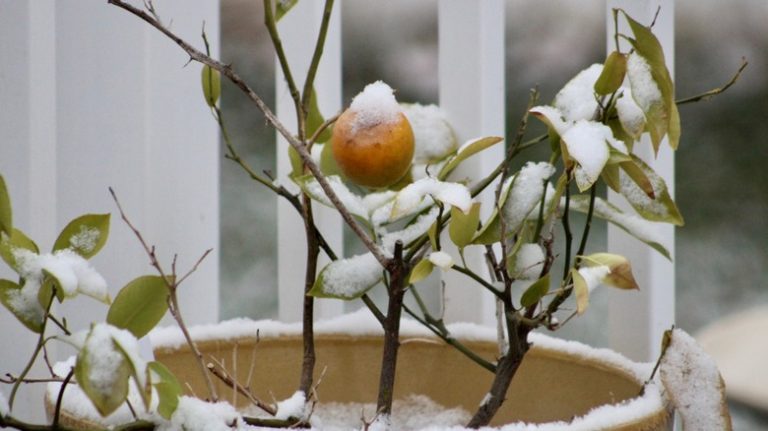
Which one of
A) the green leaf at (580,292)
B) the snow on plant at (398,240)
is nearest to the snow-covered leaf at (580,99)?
the snow on plant at (398,240)

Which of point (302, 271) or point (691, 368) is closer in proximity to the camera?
point (691, 368)

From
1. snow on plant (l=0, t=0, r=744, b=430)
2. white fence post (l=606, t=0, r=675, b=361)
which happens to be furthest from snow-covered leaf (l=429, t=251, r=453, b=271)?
white fence post (l=606, t=0, r=675, b=361)

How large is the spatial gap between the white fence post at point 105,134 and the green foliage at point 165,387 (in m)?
0.35

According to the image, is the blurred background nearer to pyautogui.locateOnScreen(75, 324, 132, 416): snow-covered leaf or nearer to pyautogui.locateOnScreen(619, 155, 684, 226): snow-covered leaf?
pyautogui.locateOnScreen(619, 155, 684, 226): snow-covered leaf

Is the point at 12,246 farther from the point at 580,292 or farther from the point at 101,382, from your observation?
the point at 580,292

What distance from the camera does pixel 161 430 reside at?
0.46 m

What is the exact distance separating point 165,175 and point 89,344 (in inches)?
15.2

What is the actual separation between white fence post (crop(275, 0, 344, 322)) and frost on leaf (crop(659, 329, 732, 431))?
0.33 m

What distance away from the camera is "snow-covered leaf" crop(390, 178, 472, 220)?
19.5 inches

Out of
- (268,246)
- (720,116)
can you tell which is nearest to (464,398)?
(268,246)

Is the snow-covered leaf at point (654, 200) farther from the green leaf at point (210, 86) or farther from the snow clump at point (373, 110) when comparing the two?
the green leaf at point (210, 86)

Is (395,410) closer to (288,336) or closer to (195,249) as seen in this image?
(288,336)

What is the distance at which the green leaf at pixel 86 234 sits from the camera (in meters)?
0.51

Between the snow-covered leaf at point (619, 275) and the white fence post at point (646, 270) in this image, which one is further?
the white fence post at point (646, 270)
